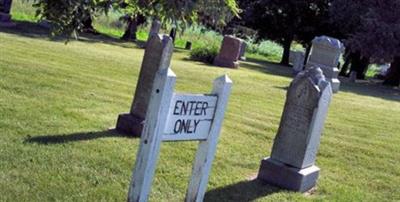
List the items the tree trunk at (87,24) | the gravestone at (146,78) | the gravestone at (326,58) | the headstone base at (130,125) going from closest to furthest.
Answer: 1. the tree trunk at (87,24)
2. the gravestone at (146,78)
3. the headstone base at (130,125)
4. the gravestone at (326,58)

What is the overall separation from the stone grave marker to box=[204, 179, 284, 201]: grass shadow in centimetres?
120

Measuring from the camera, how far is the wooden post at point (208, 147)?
4879 mm

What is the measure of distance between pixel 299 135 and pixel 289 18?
32962 mm

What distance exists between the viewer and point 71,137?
24.6 feet

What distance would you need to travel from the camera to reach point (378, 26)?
2814 centimetres

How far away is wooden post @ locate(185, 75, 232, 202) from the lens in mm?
4879

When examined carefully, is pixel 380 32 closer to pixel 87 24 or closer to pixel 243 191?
pixel 87 24

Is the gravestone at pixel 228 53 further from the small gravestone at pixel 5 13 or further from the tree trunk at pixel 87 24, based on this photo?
the small gravestone at pixel 5 13

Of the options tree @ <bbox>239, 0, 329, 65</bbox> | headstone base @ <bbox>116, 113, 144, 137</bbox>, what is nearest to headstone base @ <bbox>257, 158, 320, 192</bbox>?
headstone base @ <bbox>116, 113, 144, 137</bbox>

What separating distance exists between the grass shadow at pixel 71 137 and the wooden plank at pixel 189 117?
9.63ft

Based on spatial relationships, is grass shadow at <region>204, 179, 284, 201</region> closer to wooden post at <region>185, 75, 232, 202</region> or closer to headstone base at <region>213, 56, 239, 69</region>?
wooden post at <region>185, 75, 232, 202</region>

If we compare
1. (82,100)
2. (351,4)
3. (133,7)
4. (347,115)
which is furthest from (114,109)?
(351,4)

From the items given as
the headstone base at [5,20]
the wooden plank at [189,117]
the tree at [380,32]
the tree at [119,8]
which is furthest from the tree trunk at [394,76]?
the tree at [119,8]

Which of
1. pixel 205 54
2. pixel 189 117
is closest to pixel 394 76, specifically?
pixel 205 54
